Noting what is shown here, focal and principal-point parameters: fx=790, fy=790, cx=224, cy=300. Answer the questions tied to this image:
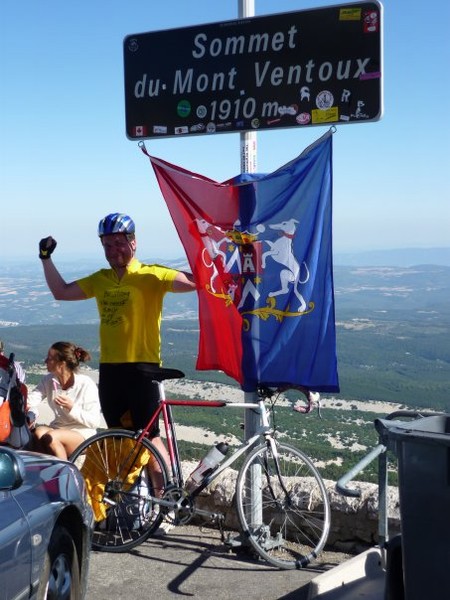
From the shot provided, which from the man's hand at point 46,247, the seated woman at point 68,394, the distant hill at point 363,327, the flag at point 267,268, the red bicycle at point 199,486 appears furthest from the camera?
the distant hill at point 363,327

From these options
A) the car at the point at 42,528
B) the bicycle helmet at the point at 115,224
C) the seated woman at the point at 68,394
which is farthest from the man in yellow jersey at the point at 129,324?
the car at the point at 42,528

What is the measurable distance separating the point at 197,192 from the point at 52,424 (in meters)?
2.25

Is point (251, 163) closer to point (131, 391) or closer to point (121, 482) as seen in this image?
point (131, 391)

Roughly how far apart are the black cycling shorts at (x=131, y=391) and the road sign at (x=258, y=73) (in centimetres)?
166

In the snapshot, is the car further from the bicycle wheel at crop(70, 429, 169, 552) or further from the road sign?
the road sign

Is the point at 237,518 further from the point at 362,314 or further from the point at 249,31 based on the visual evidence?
the point at 362,314

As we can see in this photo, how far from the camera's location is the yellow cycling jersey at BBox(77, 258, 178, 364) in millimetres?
5480

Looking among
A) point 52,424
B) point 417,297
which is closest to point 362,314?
point 417,297

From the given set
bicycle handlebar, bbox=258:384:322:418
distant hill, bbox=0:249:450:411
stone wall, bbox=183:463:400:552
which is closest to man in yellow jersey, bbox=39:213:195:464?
bicycle handlebar, bbox=258:384:322:418

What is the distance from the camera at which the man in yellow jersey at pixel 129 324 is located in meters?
A: 5.48

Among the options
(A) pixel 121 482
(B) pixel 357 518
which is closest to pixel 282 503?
(B) pixel 357 518

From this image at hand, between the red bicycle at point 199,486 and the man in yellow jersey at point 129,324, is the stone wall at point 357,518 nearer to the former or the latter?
the red bicycle at point 199,486

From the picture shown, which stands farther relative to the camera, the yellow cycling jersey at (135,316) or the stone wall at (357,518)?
the yellow cycling jersey at (135,316)

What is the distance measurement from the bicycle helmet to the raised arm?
46 centimetres
